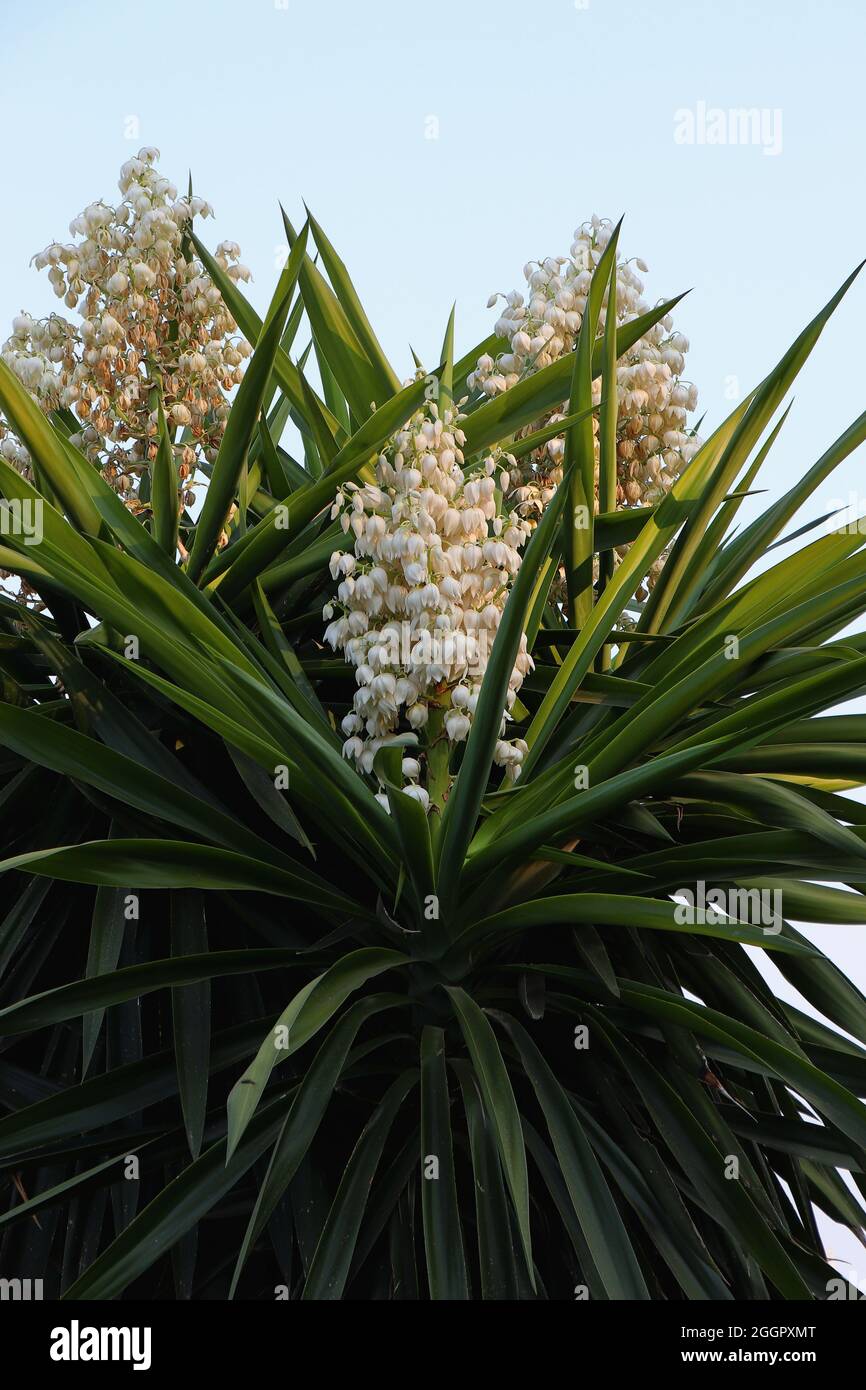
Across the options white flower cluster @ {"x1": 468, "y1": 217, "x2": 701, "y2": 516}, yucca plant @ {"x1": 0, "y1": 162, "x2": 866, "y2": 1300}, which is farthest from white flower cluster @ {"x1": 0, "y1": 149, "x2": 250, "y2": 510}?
white flower cluster @ {"x1": 468, "y1": 217, "x2": 701, "y2": 516}

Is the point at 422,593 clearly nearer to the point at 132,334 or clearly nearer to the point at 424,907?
the point at 424,907

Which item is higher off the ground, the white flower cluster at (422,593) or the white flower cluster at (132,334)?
the white flower cluster at (132,334)

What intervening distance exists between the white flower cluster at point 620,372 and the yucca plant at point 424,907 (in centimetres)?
13

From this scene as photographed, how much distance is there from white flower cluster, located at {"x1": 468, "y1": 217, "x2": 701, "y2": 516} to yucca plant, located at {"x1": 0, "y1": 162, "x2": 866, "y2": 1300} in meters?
0.13

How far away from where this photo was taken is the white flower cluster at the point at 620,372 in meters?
2.42

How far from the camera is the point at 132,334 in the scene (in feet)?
7.93

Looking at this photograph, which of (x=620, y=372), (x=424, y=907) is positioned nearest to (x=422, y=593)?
(x=424, y=907)

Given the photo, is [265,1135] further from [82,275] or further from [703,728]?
[82,275]

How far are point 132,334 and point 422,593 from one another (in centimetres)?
98

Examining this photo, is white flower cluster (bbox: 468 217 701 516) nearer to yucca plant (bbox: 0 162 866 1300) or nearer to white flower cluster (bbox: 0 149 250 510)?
yucca plant (bbox: 0 162 866 1300)

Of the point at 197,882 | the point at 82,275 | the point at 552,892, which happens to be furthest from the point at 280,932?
the point at 82,275

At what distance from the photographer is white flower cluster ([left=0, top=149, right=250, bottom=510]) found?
239 centimetres

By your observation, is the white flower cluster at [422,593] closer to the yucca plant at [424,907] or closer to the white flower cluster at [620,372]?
the yucca plant at [424,907]

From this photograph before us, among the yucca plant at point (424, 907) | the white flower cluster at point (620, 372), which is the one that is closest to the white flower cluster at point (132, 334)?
the yucca plant at point (424, 907)
